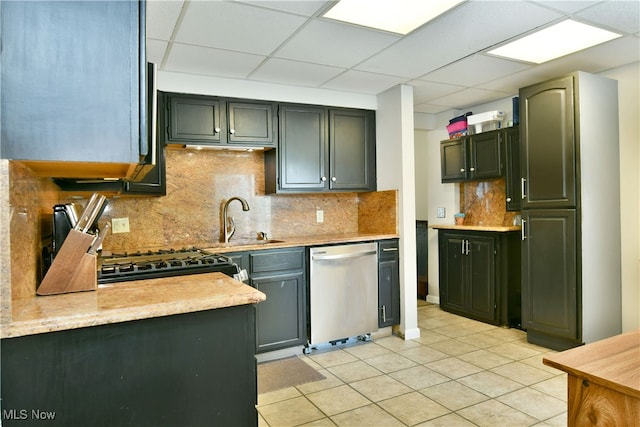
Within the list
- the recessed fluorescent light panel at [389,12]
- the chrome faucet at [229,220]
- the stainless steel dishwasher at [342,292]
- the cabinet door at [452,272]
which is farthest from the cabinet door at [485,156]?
the chrome faucet at [229,220]

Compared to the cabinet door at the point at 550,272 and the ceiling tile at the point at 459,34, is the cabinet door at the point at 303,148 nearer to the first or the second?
the ceiling tile at the point at 459,34

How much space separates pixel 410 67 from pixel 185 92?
1837 mm

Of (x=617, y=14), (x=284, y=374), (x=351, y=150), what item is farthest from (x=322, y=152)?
(x=617, y=14)

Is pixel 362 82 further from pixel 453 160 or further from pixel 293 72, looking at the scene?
pixel 453 160

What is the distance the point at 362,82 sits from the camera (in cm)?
369

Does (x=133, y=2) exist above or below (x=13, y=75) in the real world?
above

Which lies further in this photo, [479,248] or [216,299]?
[479,248]

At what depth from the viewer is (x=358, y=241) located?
373 centimetres

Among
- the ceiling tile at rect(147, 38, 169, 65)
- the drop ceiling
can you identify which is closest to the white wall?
the drop ceiling

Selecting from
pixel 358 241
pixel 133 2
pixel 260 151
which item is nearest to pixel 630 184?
pixel 358 241

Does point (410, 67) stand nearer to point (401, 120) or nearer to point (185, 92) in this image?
point (401, 120)

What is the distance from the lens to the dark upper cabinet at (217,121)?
3287 mm

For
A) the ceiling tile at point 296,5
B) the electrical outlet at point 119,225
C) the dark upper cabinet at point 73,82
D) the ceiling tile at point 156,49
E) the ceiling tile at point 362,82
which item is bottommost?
the electrical outlet at point 119,225

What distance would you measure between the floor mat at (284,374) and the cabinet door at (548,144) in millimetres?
2329
